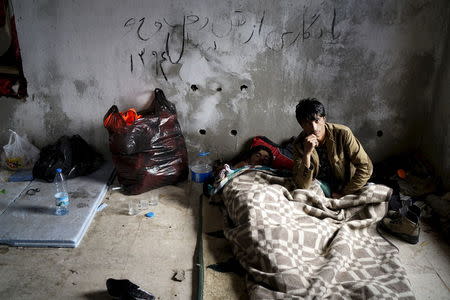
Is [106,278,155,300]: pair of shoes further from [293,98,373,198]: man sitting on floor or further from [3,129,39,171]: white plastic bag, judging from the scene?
[3,129,39,171]: white plastic bag

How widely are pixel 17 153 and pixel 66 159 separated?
572 millimetres

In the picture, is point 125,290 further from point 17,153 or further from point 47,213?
point 17,153

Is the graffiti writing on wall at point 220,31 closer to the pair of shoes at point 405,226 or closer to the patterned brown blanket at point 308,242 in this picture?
the patterned brown blanket at point 308,242

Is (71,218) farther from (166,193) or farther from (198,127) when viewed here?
(198,127)

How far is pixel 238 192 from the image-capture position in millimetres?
2740

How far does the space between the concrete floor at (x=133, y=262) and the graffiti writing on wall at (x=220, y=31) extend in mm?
1445

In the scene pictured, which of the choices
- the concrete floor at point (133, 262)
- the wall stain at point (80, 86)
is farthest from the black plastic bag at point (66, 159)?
the concrete floor at point (133, 262)

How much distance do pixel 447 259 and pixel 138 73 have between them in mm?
2791

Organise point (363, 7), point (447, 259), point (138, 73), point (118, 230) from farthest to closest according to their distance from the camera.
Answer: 1. point (138, 73)
2. point (363, 7)
3. point (118, 230)
4. point (447, 259)

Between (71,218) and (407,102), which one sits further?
(407,102)

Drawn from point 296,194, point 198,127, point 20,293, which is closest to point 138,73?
point 198,127

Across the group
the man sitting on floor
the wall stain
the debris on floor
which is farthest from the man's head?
the wall stain

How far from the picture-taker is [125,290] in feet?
6.71

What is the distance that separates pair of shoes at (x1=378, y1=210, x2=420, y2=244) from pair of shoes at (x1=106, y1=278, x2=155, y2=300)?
5.58 ft
